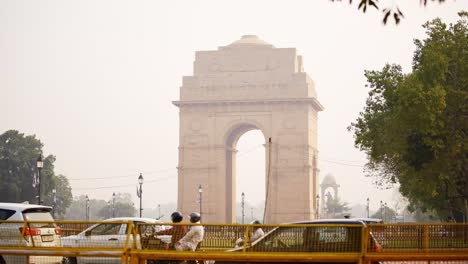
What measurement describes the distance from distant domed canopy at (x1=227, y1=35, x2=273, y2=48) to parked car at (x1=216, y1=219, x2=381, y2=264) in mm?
74983

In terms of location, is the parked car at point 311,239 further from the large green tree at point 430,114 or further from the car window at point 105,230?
the large green tree at point 430,114

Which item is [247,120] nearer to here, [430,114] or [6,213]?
[430,114]

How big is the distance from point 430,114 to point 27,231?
2617 centimetres

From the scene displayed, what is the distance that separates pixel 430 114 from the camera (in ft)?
127

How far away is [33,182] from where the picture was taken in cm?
9888

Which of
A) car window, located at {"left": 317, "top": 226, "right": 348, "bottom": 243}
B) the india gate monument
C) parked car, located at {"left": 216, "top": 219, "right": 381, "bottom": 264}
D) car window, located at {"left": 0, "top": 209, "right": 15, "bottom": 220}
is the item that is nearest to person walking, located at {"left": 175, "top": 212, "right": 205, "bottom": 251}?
parked car, located at {"left": 216, "top": 219, "right": 381, "bottom": 264}

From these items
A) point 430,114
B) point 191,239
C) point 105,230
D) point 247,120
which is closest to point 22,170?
point 247,120

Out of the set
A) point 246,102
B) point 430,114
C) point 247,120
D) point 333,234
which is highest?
point 246,102

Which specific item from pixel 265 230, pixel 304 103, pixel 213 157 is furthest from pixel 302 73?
pixel 265 230

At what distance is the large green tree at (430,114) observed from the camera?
1560 inches

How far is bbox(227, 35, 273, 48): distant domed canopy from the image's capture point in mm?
87438

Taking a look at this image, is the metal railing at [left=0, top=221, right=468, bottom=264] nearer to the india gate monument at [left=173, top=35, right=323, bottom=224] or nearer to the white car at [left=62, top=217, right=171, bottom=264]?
the white car at [left=62, top=217, right=171, bottom=264]

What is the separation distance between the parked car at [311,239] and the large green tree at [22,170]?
284 feet


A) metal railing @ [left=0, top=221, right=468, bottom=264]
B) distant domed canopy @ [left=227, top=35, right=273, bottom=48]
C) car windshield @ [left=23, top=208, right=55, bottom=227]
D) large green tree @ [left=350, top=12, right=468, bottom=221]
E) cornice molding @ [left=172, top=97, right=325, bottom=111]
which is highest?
distant domed canopy @ [left=227, top=35, right=273, bottom=48]
